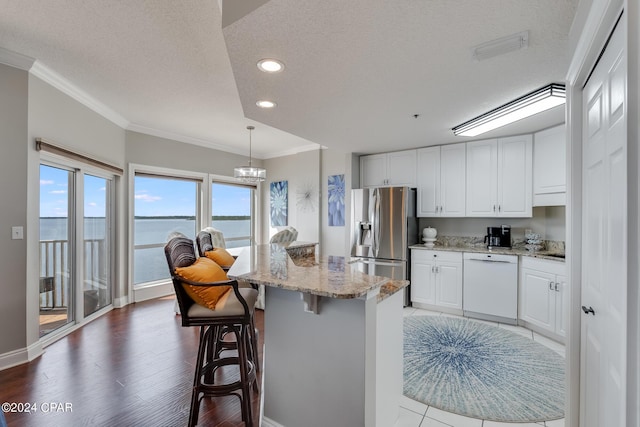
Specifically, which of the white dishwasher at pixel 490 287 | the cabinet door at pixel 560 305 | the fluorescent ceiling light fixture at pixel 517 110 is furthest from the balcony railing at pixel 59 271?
the cabinet door at pixel 560 305

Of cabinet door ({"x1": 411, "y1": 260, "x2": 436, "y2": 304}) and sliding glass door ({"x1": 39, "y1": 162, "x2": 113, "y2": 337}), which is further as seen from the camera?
cabinet door ({"x1": 411, "y1": 260, "x2": 436, "y2": 304})

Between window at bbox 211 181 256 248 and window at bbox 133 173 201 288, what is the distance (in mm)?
407

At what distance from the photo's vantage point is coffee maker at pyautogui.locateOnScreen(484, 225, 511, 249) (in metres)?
3.91

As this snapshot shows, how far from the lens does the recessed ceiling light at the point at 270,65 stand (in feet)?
6.31

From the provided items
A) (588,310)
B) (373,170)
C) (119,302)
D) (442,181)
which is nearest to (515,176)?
(442,181)

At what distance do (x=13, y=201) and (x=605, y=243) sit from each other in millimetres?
4185

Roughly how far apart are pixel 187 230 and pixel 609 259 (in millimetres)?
5357

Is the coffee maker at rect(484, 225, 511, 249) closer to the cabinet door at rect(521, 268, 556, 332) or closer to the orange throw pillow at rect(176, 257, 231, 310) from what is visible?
the cabinet door at rect(521, 268, 556, 332)

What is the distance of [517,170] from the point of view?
3699mm

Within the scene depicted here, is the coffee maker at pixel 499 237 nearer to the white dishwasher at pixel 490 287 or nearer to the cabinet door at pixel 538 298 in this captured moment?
the white dishwasher at pixel 490 287

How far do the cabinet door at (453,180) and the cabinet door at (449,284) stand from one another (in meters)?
0.75

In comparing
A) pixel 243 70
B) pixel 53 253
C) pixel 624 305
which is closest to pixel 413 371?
pixel 624 305

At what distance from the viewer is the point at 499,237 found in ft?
12.9

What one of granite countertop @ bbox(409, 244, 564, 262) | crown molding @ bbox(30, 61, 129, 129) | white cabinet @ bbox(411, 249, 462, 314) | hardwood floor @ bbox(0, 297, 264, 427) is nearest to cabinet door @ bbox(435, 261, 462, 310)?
white cabinet @ bbox(411, 249, 462, 314)
